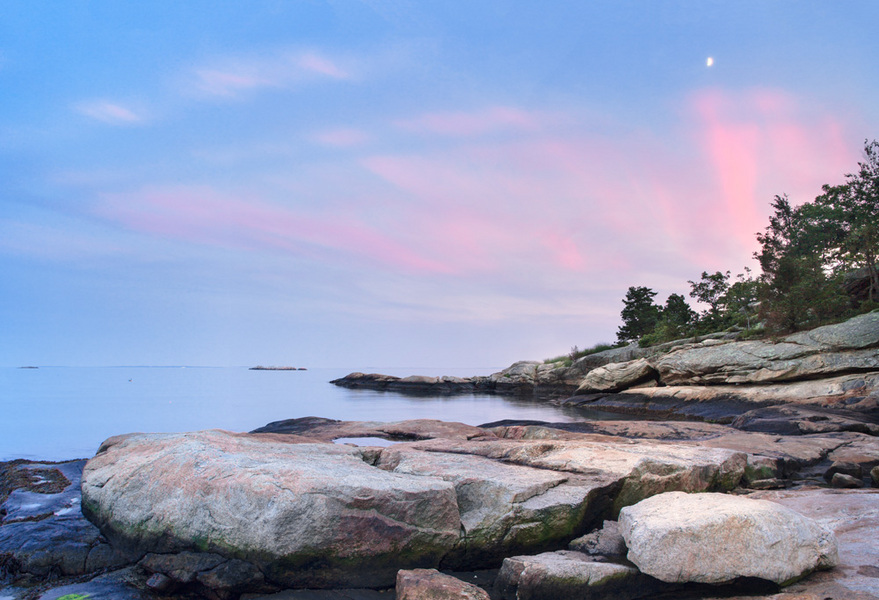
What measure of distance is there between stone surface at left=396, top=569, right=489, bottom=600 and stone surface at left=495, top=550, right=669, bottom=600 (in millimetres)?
523

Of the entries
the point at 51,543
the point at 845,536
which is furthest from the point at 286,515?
the point at 845,536

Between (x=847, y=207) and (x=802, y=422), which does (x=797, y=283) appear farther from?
(x=847, y=207)

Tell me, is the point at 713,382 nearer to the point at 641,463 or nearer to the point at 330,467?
the point at 641,463

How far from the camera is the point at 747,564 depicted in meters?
4.20

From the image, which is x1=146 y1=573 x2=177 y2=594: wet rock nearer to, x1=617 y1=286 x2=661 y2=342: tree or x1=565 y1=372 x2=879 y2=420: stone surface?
x1=565 y1=372 x2=879 y2=420: stone surface

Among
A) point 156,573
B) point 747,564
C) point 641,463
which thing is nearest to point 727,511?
point 747,564

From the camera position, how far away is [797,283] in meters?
27.9

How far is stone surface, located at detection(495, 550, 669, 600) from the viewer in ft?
14.6

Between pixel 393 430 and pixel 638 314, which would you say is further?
pixel 638 314

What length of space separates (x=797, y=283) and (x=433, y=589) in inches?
1253

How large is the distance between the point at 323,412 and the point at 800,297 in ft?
93.3

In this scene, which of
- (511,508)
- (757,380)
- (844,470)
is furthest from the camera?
(757,380)

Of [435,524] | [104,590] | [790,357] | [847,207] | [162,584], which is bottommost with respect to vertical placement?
[104,590]

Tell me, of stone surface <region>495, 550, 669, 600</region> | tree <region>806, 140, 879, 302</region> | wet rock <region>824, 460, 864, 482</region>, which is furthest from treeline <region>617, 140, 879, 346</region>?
stone surface <region>495, 550, 669, 600</region>
